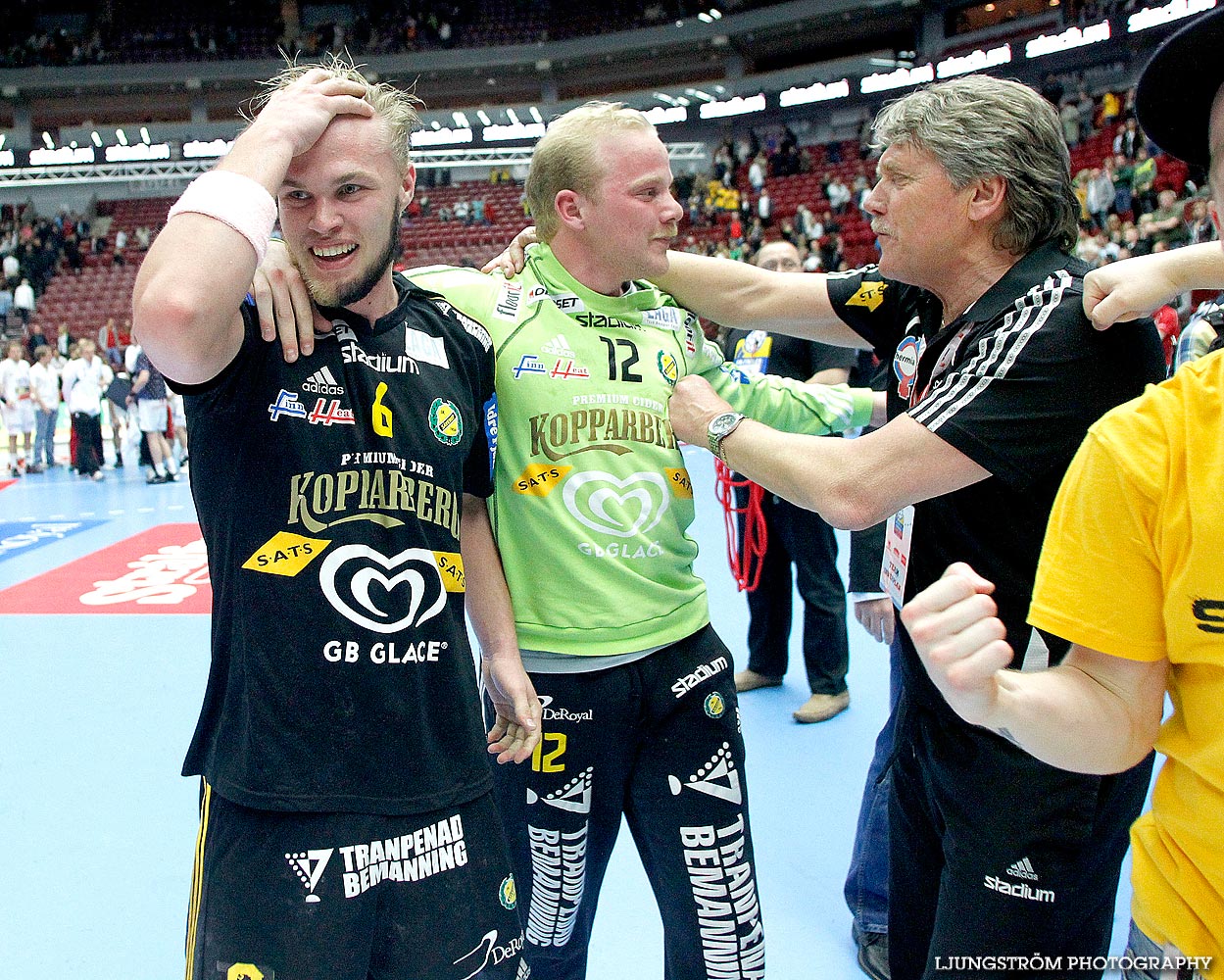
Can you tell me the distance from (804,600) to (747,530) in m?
0.40

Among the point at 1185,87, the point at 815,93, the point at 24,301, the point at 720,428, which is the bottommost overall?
the point at 720,428

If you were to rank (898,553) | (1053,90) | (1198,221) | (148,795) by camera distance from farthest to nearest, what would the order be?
(1053,90), (1198,221), (148,795), (898,553)

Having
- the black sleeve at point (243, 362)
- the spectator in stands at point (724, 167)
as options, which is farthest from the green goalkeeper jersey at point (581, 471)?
the spectator in stands at point (724, 167)

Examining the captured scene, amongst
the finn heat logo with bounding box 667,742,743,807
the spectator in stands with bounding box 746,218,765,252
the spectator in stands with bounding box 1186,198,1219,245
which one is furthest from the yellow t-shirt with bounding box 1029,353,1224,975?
the spectator in stands with bounding box 746,218,765,252

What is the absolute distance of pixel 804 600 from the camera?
4273mm

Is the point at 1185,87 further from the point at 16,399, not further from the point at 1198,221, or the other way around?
the point at 16,399

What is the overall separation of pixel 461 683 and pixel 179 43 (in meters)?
36.0

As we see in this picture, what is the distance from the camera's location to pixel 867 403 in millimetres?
2361

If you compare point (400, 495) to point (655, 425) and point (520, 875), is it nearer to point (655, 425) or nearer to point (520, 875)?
point (655, 425)

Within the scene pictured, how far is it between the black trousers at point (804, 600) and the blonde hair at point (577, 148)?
2548 millimetres

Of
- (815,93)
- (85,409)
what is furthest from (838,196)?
(85,409)

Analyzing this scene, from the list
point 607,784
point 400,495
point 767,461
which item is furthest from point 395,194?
point 607,784

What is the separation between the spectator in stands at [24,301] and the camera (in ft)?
75.3

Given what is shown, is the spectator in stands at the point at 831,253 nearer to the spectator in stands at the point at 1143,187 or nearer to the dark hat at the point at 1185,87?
the spectator in stands at the point at 1143,187
